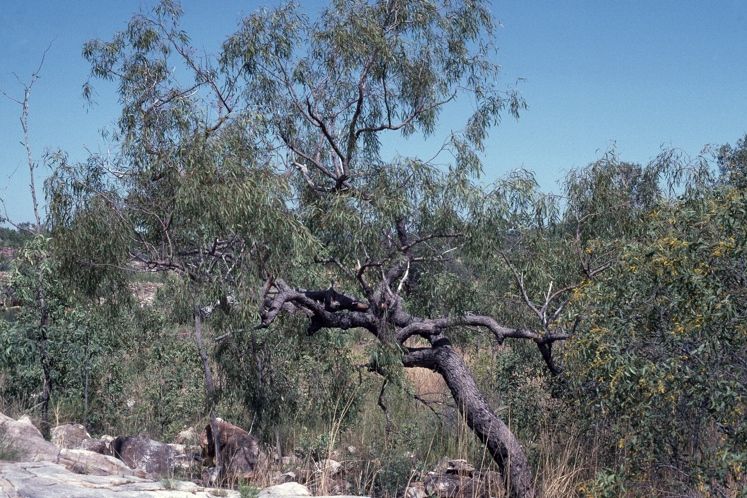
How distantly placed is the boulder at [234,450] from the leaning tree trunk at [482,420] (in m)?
2.05

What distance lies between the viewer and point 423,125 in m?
9.18

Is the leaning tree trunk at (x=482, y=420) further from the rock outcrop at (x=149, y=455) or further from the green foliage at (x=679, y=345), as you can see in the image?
the rock outcrop at (x=149, y=455)

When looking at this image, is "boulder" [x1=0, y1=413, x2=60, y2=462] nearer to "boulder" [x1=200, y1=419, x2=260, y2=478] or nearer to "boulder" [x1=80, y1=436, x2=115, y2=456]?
"boulder" [x1=80, y1=436, x2=115, y2=456]

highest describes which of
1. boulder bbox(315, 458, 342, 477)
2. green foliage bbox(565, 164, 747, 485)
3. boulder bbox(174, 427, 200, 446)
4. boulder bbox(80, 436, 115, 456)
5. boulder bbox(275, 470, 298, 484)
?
green foliage bbox(565, 164, 747, 485)

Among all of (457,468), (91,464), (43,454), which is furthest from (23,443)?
(457,468)

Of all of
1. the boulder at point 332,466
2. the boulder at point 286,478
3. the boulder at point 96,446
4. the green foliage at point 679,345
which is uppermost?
the green foliage at point 679,345

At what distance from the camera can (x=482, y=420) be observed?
26.7 ft

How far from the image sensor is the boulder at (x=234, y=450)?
862 cm

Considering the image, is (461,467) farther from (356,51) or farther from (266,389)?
(356,51)

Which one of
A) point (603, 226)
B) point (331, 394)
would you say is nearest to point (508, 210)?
point (603, 226)

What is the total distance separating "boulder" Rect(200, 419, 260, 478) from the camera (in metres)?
8.62

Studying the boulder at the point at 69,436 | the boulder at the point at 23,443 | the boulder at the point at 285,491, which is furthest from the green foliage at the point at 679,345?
the boulder at the point at 69,436

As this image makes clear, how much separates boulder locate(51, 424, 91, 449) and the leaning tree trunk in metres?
3.73

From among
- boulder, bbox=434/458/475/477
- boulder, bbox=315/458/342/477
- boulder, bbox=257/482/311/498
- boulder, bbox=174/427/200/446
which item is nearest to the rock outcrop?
boulder, bbox=174/427/200/446
